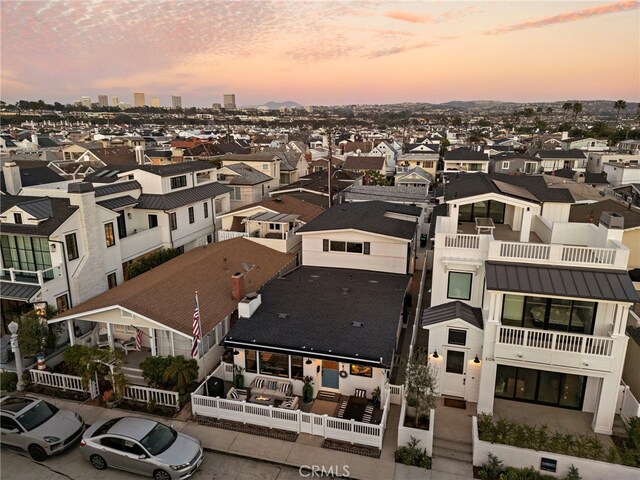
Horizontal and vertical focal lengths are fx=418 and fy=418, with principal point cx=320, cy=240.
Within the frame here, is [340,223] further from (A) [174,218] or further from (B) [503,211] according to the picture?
(A) [174,218]

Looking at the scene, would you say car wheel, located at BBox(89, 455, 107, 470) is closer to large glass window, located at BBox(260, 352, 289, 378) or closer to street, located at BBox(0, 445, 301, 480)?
street, located at BBox(0, 445, 301, 480)

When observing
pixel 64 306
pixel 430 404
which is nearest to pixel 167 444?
pixel 430 404

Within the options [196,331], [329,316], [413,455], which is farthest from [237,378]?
[413,455]

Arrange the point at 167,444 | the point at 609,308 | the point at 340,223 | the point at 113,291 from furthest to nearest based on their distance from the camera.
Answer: the point at 340,223, the point at 113,291, the point at 609,308, the point at 167,444

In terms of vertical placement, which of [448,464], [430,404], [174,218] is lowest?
[448,464]

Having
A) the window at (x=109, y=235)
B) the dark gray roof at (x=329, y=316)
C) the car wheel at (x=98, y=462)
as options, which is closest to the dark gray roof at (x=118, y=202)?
the window at (x=109, y=235)

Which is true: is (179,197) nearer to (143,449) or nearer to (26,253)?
(26,253)

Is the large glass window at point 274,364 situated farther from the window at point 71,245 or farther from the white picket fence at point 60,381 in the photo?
the window at point 71,245
